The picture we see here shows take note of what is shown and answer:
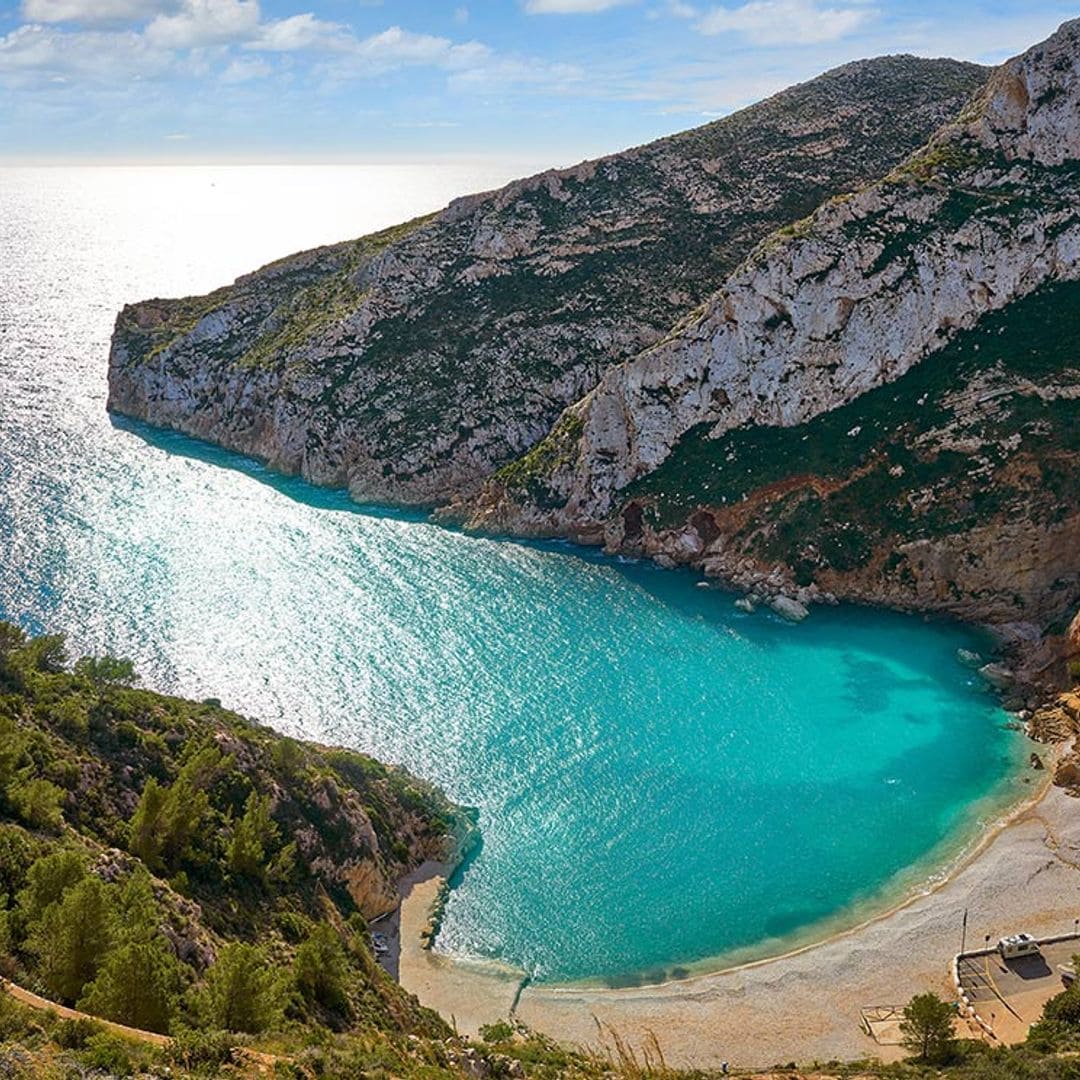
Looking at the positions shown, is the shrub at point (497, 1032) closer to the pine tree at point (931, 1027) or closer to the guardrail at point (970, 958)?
the pine tree at point (931, 1027)

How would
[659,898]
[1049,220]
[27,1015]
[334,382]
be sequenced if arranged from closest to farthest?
[27,1015] < [659,898] < [1049,220] < [334,382]

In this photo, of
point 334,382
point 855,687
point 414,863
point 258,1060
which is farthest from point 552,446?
point 258,1060

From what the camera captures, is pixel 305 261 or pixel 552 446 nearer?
pixel 552 446

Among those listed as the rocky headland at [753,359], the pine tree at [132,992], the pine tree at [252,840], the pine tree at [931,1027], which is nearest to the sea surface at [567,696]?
the rocky headland at [753,359]

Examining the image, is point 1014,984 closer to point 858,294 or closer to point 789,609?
point 789,609

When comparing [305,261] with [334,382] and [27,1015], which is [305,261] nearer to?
[334,382]

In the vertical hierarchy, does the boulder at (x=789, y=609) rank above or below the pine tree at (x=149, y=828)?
below

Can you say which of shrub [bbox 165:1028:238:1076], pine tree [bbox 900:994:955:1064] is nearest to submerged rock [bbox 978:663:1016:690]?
pine tree [bbox 900:994:955:1064]

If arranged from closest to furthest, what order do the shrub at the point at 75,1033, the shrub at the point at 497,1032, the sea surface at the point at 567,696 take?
the shrub at the point at 75,1033, the shrub at the point at 497,1032, the sea surface at the point at 567,696
